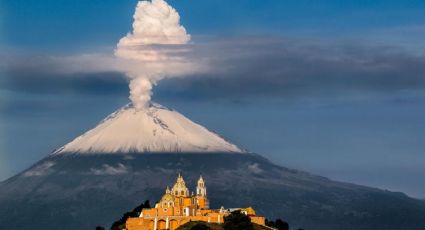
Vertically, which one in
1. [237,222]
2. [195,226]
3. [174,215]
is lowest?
[195,226]

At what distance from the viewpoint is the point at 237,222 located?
127938 millimetres

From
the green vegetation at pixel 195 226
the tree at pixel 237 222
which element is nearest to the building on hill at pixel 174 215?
the green vegetation at pixel 195 226

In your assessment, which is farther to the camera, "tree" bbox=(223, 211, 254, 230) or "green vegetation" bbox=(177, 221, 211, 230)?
"tree" bbox=(223, 211, 254, 230)

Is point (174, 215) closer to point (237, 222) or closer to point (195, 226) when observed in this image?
point (195, 226)

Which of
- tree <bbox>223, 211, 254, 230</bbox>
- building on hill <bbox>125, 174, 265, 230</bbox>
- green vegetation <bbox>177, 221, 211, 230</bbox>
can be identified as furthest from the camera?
building on hill <bbox>125, 174, 265, 230</bbox>

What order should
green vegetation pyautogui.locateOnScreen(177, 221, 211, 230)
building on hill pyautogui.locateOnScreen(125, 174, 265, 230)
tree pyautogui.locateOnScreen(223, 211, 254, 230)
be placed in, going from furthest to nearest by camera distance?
building on hill pyautogui.locateOnScreen(125, 174, 265, 230) < tree pyautogui.locateOnScreen(223, 211, 254, 230) < green vegetation pyautogui.locateOnScreen(177, 221, 211, 230)

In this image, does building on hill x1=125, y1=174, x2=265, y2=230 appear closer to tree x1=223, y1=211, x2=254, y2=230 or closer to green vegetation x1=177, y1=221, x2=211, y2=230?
green vegetation x1=177, y1=221, x2=211, y2=230

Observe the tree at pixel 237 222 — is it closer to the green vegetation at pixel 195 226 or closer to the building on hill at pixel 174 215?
the green vegetation at pixel 195 226

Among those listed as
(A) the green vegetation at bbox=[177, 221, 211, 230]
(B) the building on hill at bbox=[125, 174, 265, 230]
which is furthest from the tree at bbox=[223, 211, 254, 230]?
(B) the building on hill at bbox=[125, 174, 265, 230]

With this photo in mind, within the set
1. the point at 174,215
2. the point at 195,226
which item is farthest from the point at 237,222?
the point at 174,215

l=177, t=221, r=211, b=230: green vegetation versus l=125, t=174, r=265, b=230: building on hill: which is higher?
l=125, t=174, r=265, b=230: building on hill

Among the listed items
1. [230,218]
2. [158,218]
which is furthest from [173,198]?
[230,218]

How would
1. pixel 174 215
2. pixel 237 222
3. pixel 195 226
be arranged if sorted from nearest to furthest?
1. pixel 195 226
2. pixel 237 222
3. pixel 174 215

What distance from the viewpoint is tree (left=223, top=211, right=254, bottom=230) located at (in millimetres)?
127188
